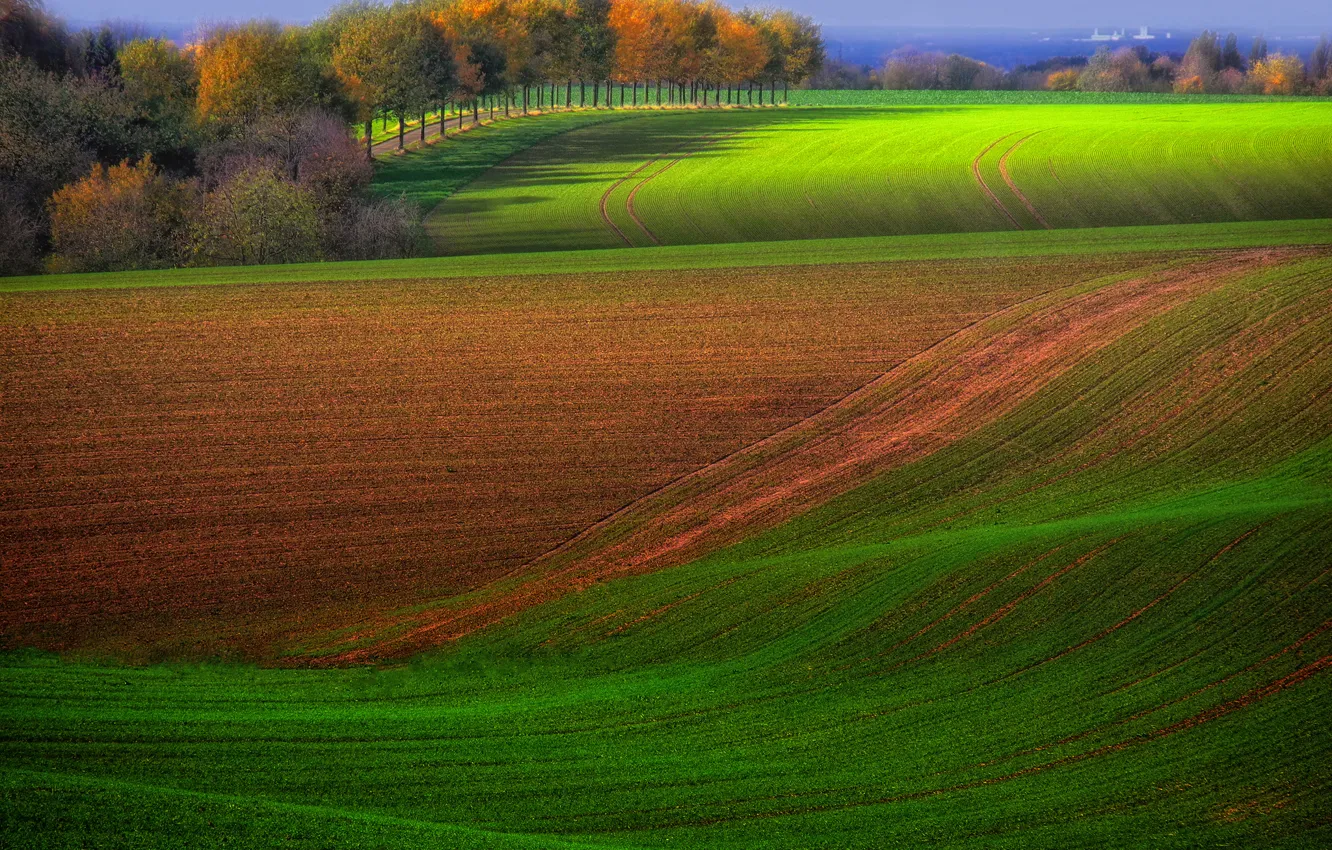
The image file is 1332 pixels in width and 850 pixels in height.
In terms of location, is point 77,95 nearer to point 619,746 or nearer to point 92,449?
point 92,449

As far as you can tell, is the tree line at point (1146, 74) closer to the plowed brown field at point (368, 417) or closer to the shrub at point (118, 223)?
the plowed brown field at point (368, 417)

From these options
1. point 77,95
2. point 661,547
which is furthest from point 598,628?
point 77,95

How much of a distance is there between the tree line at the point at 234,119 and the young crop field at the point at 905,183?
5095 millimetres

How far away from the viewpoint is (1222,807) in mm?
12922

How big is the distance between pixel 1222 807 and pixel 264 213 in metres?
37.0

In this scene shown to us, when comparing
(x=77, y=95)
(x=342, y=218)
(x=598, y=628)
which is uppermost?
(x=77, y=95)

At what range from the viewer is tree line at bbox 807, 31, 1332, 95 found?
112750 millimetres

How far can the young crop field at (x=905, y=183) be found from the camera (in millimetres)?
51125

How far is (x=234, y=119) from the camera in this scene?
5872 centimetres

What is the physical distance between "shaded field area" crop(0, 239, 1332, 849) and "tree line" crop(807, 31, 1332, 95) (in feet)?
319

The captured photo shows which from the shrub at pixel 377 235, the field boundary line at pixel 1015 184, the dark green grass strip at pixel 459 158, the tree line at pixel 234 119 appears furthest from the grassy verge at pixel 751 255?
the dark green grass strip at pixel 459 158

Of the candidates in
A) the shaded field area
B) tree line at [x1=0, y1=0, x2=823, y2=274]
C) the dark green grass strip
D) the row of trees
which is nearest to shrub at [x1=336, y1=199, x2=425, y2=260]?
tree line at [x1=0, y1=0, x2=823, y2=274]

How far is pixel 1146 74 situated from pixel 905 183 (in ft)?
297

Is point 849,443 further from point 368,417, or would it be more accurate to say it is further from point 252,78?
point 252,78
